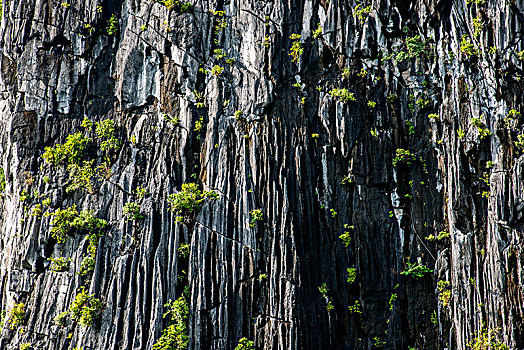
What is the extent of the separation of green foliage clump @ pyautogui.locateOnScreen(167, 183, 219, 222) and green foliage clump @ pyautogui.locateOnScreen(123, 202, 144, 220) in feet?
2.43

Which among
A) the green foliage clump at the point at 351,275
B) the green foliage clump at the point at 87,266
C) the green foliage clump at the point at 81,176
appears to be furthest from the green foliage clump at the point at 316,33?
the green foliage clump at the point at 87,266

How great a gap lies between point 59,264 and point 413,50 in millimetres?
10162

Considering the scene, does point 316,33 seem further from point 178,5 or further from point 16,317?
point 16,317

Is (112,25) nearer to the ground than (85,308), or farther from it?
farther from it

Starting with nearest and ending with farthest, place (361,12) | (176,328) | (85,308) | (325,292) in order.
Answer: (176,328), (85,308), (325,292), (361,12)

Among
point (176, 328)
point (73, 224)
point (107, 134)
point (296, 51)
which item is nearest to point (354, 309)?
point (176, 328)

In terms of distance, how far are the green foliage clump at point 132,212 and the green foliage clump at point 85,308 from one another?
1.94m

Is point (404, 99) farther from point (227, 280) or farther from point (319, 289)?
point (227, 280)

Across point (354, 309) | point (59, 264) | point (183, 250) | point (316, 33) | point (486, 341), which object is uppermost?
point (316, 33)

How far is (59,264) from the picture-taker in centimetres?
1124

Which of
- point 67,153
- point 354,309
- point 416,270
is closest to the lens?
point 354,309

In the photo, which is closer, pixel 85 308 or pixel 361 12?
pixel 85 308

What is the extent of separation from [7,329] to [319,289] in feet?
23.5

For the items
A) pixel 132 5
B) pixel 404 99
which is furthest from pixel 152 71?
pixel 404 99
